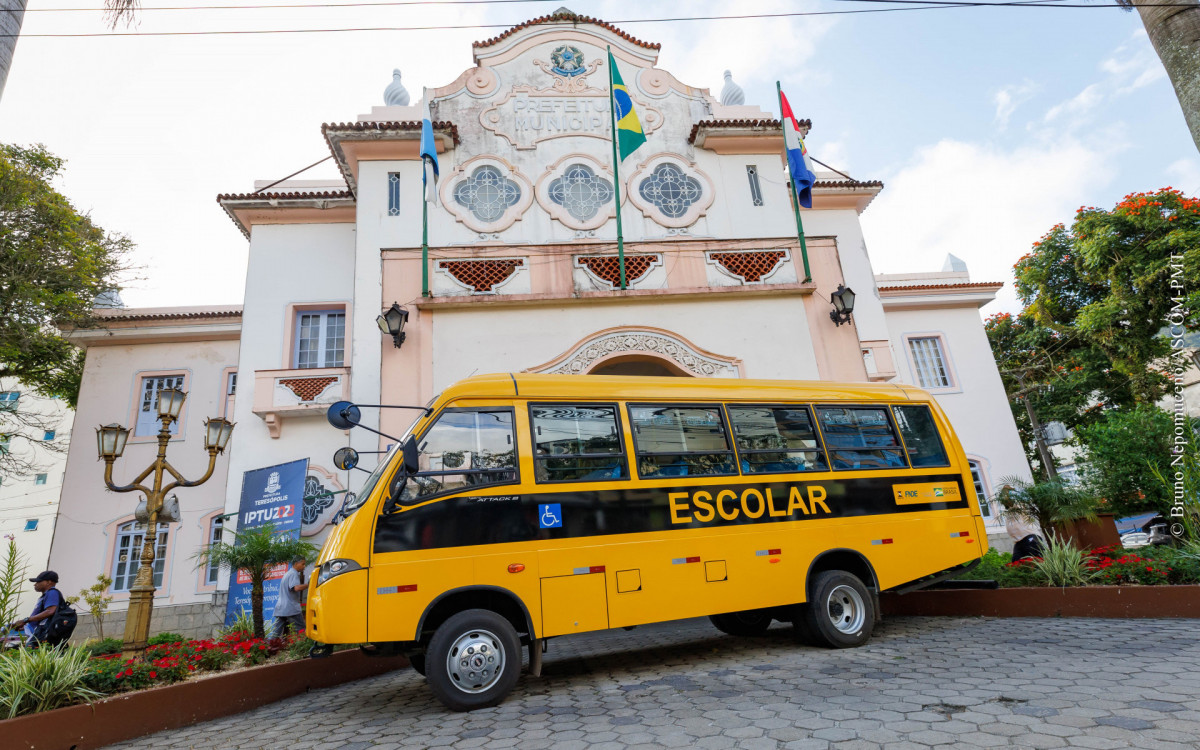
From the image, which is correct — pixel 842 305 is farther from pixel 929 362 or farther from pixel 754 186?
pixel 929 362

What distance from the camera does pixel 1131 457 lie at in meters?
11.4

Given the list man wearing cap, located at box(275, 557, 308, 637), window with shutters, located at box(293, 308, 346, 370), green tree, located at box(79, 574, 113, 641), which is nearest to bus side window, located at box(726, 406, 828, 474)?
man wearing cap, located at box(275, 557, 308, 637)

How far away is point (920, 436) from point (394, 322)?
27.2 feet

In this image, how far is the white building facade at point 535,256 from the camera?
1128cm

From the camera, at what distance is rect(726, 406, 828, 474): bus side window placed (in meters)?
6.57

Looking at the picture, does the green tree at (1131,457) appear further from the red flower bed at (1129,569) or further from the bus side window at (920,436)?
the bus side window at (920,436)

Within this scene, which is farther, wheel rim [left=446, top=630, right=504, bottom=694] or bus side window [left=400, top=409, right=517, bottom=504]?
bus side window [left=400, top=409, right=517, bottom=504]

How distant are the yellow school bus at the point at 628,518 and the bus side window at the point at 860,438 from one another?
0.02 meters

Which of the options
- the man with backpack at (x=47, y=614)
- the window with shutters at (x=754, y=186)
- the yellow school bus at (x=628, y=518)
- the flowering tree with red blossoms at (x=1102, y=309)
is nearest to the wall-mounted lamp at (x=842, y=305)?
the window with shutters at (x=754, y=186)

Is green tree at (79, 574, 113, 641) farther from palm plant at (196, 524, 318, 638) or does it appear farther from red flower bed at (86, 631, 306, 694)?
red flower bed at (86, 631, 306, 694)

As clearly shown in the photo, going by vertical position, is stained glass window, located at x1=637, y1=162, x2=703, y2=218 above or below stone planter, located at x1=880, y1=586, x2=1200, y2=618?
above

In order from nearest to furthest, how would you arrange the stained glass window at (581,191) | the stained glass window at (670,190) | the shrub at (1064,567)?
1. the shrub at (1064,567)
2. the stained glass window at (581,191)
3. the stained glass window at (670,190)

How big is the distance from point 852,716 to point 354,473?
9344 mm

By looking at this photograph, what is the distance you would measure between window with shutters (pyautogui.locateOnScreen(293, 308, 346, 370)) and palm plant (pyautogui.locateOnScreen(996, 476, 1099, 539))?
1329 cm
